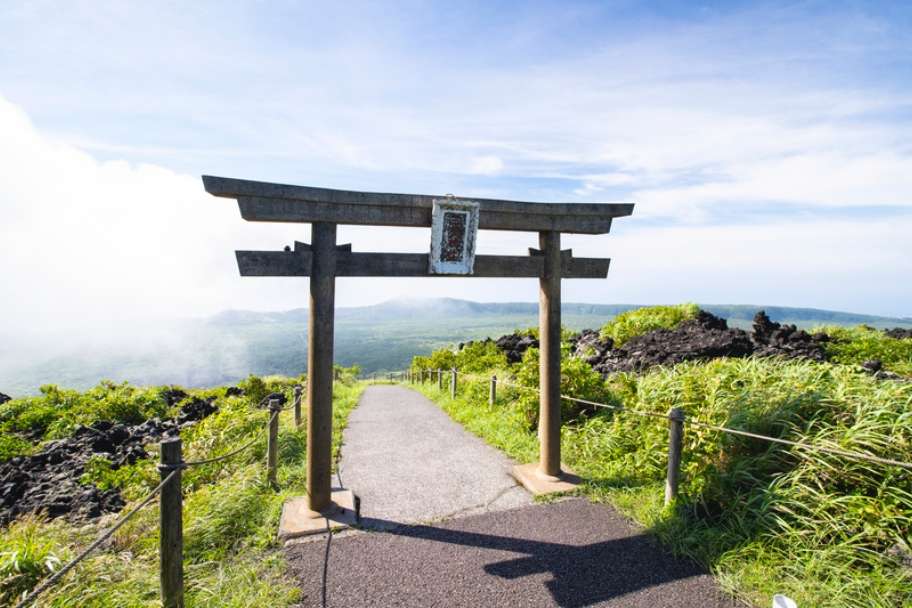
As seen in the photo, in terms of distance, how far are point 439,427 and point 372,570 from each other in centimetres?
553

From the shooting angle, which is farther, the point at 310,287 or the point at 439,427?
the point at 439,427

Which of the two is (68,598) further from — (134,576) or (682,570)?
(682,570)

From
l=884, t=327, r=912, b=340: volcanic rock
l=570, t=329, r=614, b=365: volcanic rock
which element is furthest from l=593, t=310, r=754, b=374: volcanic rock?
l=884, t=327, r=912, b=340: volcanic rock

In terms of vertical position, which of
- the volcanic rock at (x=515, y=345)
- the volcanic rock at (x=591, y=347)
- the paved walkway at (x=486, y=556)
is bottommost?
the paved walkway at (x=486, y=556)

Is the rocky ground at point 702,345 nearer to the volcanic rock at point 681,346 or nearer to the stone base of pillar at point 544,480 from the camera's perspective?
the volcanic rock at point 681,346

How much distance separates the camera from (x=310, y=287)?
5008mm

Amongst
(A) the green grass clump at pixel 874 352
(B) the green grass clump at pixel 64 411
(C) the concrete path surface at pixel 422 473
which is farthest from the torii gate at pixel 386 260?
(B) the green grass clump at pixel 64 411

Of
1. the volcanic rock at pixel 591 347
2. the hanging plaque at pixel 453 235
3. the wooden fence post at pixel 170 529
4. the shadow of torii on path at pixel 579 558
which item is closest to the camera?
the wooden fence post at pixel 170 529

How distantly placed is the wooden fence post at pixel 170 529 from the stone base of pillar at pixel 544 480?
3.83 m

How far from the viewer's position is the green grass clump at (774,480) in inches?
141

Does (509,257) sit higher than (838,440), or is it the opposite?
(509,257)

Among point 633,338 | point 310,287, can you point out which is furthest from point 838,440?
point 633,338

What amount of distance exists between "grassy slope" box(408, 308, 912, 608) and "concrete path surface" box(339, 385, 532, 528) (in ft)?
2.74

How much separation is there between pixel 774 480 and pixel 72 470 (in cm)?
1116
